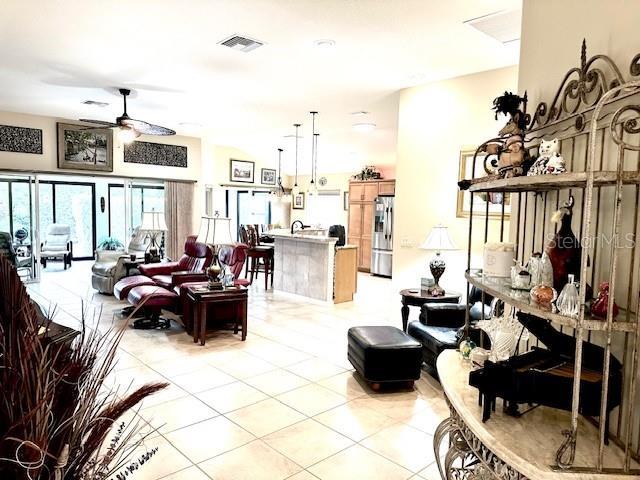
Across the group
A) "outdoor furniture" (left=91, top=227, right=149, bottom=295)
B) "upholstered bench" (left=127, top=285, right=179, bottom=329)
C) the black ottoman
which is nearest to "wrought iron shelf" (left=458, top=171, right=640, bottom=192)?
the black ottoman

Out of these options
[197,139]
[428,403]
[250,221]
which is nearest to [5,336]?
[428,403]

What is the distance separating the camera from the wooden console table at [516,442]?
122cm

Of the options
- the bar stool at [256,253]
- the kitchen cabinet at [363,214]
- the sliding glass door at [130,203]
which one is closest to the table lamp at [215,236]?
the bar stool at [256,253]

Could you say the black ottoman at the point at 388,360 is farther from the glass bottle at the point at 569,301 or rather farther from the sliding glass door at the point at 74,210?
the sliding glass door at the point at 74,210

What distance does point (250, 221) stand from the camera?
1241 centimetres

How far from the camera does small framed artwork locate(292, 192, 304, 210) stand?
12836mm

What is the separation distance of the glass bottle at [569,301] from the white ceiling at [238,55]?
9.18 ft

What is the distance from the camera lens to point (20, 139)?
7812mm

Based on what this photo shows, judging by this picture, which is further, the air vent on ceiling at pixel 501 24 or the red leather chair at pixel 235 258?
the red leather chair at pixel 235 258

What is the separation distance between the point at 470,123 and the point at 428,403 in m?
3.19

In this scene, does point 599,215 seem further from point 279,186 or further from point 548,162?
point 279,186

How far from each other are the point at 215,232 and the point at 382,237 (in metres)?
5.39

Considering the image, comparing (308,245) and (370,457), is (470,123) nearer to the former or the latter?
(308,245)

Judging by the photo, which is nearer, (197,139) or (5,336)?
(5,336)
